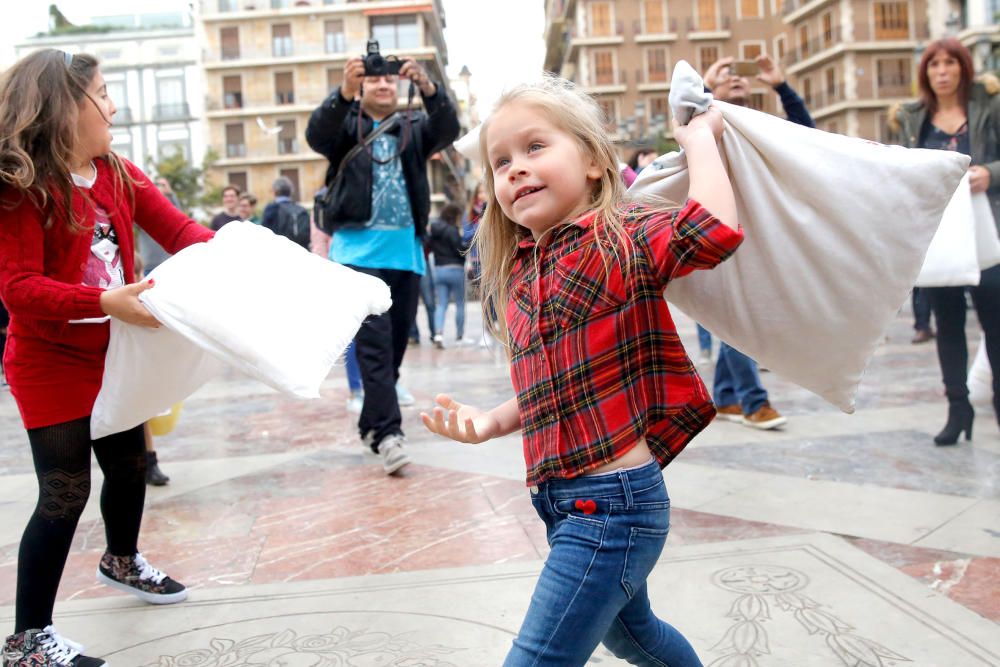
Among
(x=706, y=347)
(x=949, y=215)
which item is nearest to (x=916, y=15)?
(x=706, y=347)

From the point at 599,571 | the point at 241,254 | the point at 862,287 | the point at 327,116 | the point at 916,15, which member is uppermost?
the point at 916,15

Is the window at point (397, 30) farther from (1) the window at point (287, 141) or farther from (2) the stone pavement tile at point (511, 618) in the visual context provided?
(2) the stone pavement tile at point (511, 618)

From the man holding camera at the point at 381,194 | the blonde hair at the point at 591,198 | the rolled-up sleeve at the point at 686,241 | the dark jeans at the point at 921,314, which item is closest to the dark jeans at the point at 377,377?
the man holding camera at the point at 381,194

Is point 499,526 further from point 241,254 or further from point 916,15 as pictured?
point 916,15

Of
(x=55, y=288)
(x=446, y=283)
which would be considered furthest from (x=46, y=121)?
(x=446, y=283)

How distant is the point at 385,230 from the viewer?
426 cm

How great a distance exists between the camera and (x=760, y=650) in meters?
2.12

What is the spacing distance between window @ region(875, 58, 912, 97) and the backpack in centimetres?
4341

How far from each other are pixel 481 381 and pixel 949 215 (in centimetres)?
416

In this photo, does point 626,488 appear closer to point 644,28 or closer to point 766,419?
point 766,419

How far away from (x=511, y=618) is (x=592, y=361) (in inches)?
42.9

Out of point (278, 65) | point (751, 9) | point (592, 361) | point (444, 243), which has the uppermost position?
point (751, 9)

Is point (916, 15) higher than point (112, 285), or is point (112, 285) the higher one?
point (916, 15)

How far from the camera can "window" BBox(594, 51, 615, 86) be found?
49000mm
